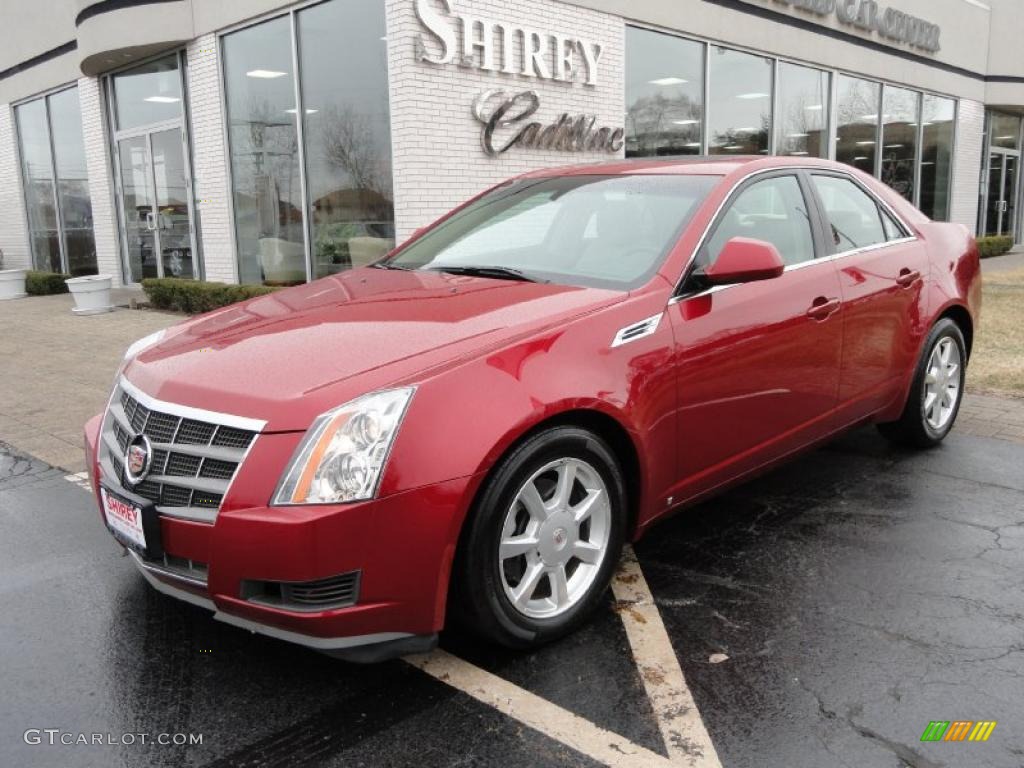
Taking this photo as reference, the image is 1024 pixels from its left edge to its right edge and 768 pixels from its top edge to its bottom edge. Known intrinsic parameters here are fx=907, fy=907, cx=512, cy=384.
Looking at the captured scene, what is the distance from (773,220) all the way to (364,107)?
A: 7461mm

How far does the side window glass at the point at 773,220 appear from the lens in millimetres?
3715

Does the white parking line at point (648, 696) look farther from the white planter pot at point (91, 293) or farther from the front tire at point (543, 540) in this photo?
the white planter pot at point (91, 293)

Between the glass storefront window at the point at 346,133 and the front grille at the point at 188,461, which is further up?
the glass storefront window at the point at 346,133

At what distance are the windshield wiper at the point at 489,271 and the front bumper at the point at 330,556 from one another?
1214 mm

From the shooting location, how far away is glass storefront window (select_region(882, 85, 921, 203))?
18391 millimetres

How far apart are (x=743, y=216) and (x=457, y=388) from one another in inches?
70.0

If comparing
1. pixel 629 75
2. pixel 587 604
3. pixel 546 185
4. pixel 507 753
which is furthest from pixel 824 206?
pixel 629 75

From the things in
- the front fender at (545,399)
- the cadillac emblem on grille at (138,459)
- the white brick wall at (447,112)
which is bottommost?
the cadillac emblem on grille at (138,459)

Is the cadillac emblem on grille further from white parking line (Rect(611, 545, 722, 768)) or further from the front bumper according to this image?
white parking line (Rect(611, 545, 722, 768))

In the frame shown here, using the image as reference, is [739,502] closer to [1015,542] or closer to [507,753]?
[1015,542]

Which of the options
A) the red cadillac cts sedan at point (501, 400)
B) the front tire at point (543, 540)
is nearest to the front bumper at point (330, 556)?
the red cadillac cts sedan at point (501, 400)

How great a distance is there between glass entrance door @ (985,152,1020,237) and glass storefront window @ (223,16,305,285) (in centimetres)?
1892

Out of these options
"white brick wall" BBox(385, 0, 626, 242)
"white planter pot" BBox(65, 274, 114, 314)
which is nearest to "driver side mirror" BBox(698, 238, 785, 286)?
"white brick wall" BBox(385, 0, 626, 242)

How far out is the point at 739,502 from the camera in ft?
14.3
